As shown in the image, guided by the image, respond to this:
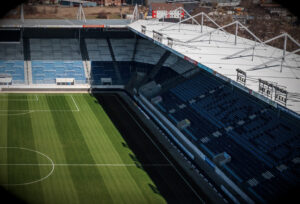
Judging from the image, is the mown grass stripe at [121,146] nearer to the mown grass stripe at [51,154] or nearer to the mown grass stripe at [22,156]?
the mown grass stripe at [51,154]

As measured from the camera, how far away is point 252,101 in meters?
30.3

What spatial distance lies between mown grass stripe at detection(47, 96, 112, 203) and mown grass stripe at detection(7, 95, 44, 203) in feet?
6.89

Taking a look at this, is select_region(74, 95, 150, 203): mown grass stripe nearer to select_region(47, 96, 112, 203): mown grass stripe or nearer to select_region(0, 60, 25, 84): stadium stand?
select_region(47, 96, 112, 203): mown grass stripe

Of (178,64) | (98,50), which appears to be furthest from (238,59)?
(98,50)

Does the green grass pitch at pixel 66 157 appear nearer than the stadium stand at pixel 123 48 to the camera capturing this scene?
Yes

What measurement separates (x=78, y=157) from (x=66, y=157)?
78 cm

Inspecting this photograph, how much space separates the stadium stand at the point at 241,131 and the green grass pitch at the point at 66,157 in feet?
17.3

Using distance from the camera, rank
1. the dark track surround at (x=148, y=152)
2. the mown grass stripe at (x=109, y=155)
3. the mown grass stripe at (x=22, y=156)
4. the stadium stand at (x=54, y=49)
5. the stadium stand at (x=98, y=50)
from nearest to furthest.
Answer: the mown grass stripe at (x=22, y=156) → the mown grass stripe at (x=109, y=155) → the dark track surround at (x=148, y=152) → the stadium stand at (x=54, y=49) → the stadium stand at (x=98, y=50)

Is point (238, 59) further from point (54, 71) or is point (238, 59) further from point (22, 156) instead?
point (54, 71)

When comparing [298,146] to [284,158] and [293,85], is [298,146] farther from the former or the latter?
[293,85]

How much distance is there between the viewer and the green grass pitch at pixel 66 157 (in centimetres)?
2184

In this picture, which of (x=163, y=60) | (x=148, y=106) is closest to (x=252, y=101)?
(x=148, y=106)

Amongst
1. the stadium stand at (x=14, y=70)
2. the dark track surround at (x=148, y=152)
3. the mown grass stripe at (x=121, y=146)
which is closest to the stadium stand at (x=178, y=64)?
the dark track surround at (x=148, y=152)

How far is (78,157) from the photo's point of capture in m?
26.6
